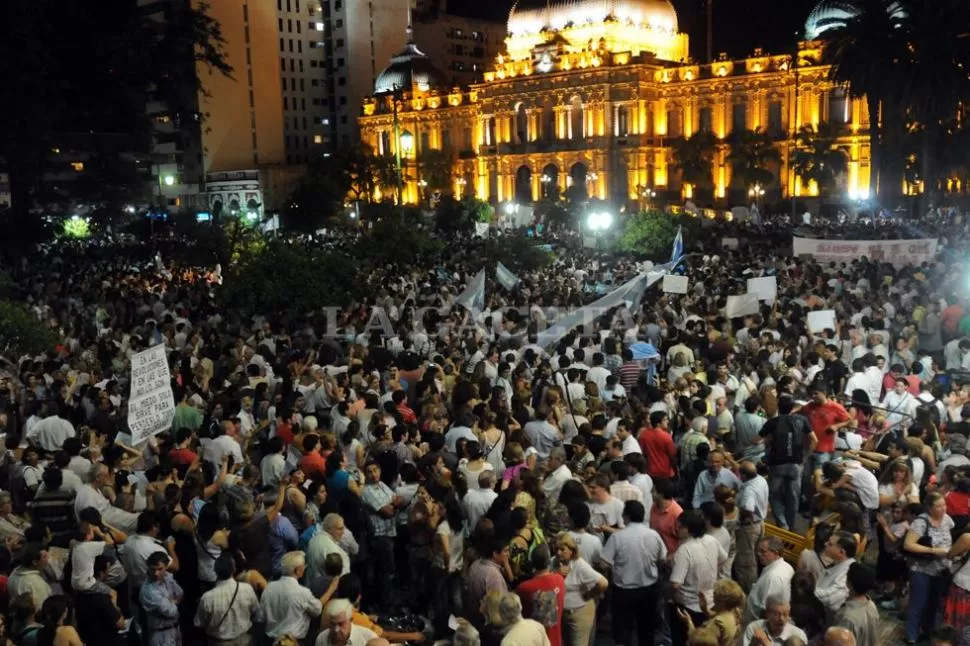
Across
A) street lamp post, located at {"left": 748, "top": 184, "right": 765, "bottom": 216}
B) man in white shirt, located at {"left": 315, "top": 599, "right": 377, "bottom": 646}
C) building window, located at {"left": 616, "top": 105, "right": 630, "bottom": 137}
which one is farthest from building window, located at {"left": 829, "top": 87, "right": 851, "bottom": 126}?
man in white shirt, located at {"left": 315, "top": 599, "right": 377, "bottom": 646}

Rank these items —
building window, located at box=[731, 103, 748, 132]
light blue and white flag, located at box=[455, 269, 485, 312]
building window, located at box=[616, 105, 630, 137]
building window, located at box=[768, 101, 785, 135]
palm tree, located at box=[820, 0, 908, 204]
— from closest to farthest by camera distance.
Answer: light blue and white flag, located at box=[455, 269, 485, 312], palm tree, located at box=[820, 0, 908, 204], building window, located at box=[768, 101, 785, 135], building window, located at box=[731, 103, 748, 132], building window, located at box=[616, 105, 630, 137]

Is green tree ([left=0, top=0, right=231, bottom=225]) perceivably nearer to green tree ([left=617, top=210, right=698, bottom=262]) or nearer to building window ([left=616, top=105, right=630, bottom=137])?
green tree ([left=617, top=210, right=698, bottom=262])

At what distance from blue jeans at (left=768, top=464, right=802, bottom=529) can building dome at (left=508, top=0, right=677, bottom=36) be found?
211 ft

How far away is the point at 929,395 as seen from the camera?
11.0 m

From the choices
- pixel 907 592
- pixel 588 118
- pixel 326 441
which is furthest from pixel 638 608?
pixel 588 118

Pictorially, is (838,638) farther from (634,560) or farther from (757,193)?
(757,193)

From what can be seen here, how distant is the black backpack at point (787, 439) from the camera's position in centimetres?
977

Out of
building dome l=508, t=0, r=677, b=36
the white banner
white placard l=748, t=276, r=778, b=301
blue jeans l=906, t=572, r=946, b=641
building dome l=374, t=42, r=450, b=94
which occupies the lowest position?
blue jeans l=906, t=572, r=946, b=641

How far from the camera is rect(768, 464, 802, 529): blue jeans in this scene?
9.97 m

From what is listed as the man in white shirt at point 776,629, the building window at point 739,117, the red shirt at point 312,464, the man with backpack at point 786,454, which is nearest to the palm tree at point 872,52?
the building window at point 739,117

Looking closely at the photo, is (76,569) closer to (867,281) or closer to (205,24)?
(205,24)

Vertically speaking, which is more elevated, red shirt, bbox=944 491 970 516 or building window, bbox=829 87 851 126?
building window, bbox=829 87 851 126

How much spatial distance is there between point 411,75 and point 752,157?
35.8 metres

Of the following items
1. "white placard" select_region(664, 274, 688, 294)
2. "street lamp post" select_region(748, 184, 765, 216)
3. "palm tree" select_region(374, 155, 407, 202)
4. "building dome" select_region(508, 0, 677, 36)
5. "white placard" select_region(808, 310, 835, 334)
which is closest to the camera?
"white placard" select_region(808, 310, 835, 334)
